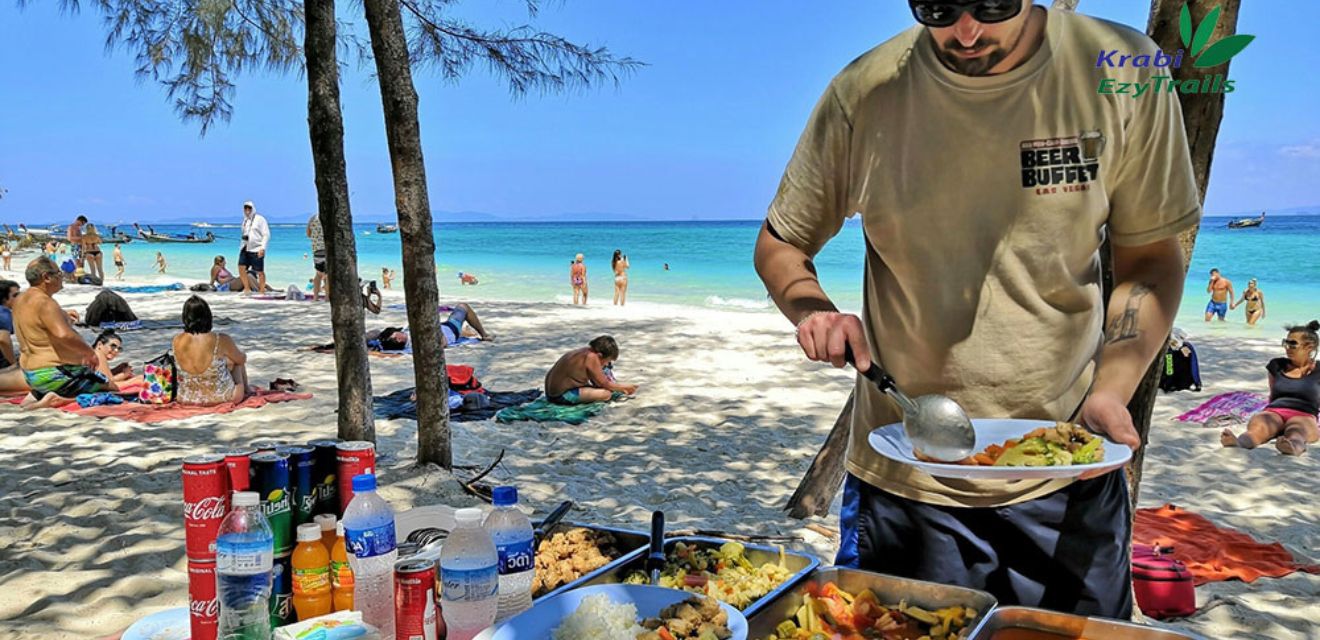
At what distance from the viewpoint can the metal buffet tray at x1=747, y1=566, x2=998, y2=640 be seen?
1.96 metres

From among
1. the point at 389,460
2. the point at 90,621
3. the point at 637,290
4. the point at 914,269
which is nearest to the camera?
the point at 914,269

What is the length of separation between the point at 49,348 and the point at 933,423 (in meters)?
9.39

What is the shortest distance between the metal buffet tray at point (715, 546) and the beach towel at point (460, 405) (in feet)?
18.4

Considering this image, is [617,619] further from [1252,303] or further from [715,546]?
[1252,303]

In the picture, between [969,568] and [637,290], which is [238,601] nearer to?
[969,568]

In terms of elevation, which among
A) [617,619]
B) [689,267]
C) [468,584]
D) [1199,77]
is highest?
[1199,77]

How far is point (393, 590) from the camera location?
6.45 feet

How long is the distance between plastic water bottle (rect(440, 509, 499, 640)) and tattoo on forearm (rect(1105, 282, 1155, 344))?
4.76 feet

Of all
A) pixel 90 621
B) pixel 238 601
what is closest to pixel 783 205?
pixel 238 601

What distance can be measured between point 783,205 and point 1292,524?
17.6 ft

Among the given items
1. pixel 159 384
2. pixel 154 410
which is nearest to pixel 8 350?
pixel 159 384

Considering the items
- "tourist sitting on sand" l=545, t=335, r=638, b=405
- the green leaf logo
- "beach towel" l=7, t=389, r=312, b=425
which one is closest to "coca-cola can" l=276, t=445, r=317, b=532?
the green leaf logo

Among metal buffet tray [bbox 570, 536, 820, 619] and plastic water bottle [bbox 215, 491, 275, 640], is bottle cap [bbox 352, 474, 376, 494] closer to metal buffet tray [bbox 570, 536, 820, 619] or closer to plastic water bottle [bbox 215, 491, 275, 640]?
plastic water bottle [bbox 215, 491, 275, 640]

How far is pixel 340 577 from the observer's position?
6.73 feet
